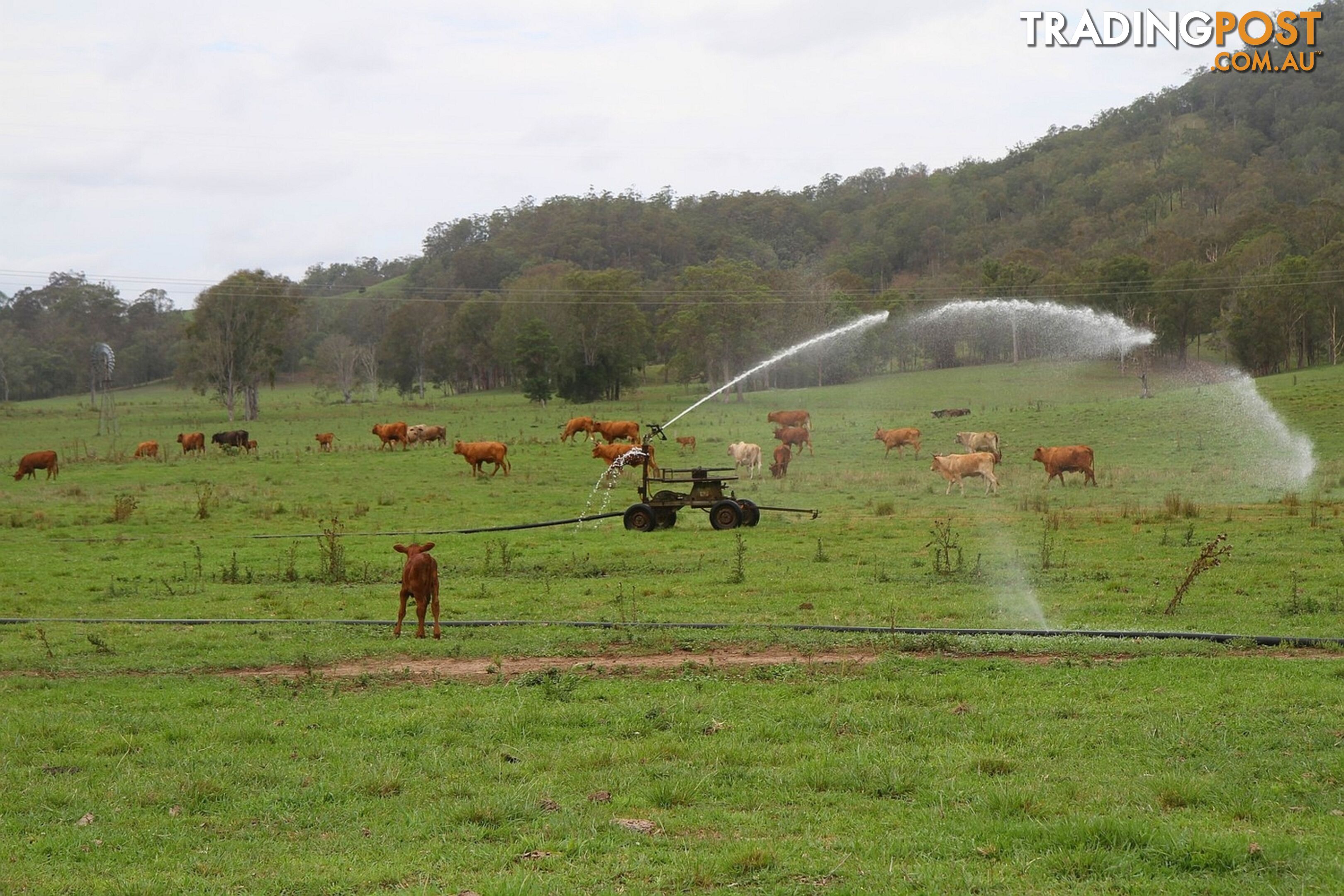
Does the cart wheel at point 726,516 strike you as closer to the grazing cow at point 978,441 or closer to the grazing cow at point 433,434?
the grazing cow at point 978,441

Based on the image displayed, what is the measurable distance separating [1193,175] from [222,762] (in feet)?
515

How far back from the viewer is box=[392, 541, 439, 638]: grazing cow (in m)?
14.7

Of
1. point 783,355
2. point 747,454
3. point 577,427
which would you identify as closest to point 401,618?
point 783,355

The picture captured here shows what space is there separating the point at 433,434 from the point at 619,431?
40.1 feet

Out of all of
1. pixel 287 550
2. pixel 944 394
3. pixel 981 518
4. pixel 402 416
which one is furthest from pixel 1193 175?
pixel 287 550

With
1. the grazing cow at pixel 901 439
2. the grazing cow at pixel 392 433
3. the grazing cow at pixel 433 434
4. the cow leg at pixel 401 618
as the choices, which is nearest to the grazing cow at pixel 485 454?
the grazing cow at pixel 392 433

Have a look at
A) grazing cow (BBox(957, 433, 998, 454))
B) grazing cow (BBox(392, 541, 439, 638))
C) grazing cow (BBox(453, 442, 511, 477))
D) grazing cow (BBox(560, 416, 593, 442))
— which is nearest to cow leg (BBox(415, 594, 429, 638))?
grazing cow (BBox(392, 541, 439, 638))

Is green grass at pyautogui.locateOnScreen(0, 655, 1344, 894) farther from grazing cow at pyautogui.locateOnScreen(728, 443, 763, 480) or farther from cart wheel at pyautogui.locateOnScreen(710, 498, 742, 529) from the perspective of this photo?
grazing cow at pyautogui.locateOnScreen(728, 443, 763, 480)

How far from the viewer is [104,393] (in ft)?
258

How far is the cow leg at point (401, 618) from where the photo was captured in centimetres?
1484

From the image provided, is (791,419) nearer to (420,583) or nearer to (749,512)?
(749,512)

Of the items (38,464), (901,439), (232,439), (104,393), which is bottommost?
(901,439)

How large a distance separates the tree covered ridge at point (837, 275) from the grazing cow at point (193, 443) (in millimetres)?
27304

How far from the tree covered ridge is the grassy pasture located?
5859 cm
